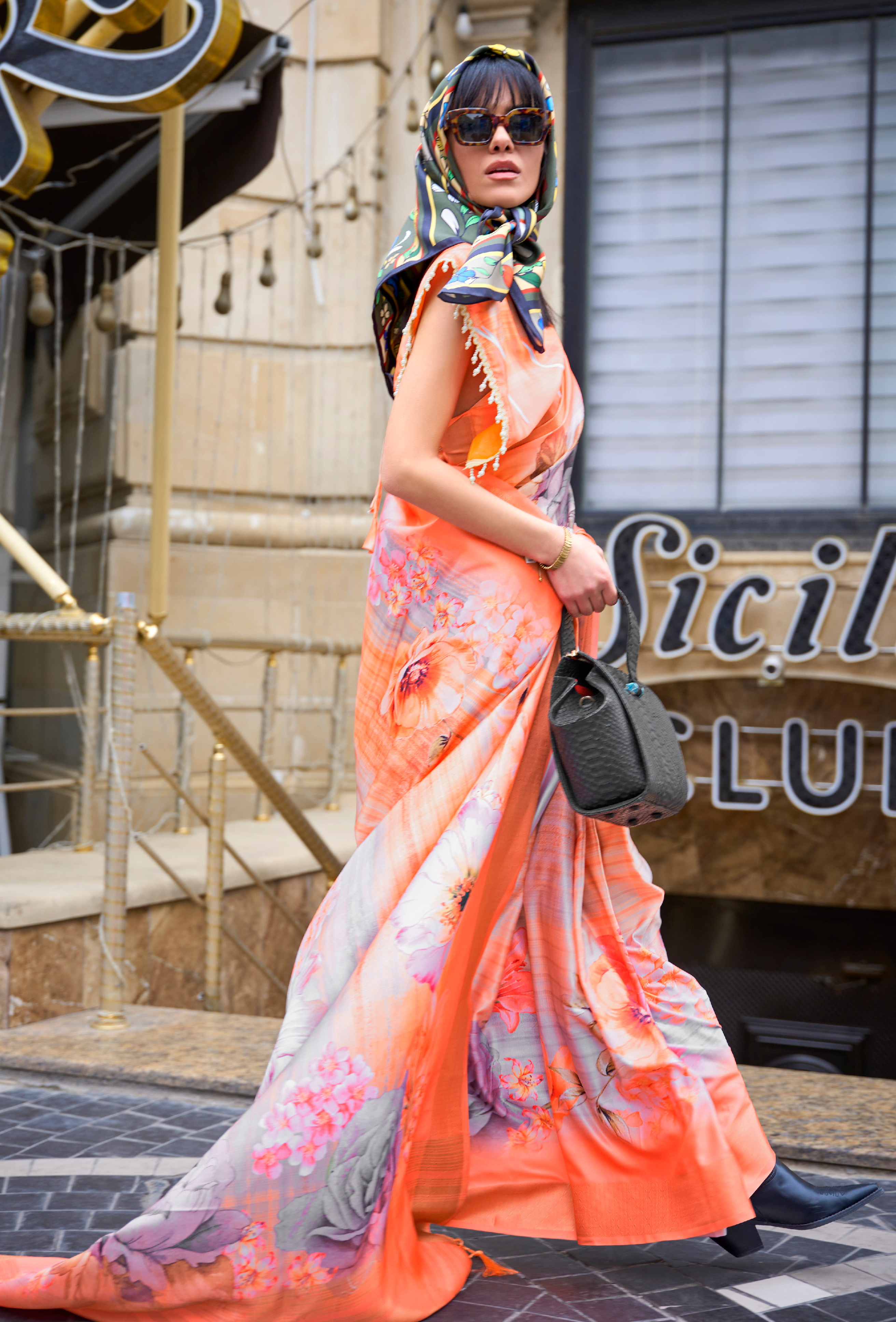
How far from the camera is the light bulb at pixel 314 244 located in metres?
5.74

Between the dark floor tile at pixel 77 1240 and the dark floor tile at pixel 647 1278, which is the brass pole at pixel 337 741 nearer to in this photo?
the dark floor tile at pixel 77 1240

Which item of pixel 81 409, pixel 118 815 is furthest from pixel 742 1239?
pixel 81 409

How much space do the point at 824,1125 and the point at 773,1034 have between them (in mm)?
4407

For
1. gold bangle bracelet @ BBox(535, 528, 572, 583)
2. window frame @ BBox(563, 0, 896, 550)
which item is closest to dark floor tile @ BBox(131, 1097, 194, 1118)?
gold bangle bracelet @ BBox(535, 528, 572, 583)

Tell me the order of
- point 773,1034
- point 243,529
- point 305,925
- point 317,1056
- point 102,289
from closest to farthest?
point 317,1056
point 305,925
point 102,289
point 243,529
point 773,1034

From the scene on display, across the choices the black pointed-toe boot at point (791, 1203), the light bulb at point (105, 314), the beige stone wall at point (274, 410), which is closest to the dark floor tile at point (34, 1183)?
the black pointed-toe boot at point (791, 1203)

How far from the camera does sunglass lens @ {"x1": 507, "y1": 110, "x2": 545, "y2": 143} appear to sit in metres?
1.67

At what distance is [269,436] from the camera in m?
6.07

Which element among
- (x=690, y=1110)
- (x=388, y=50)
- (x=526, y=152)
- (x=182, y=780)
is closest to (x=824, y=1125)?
(x=690, y=1110)

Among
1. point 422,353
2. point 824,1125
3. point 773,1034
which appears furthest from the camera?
point 773,1034

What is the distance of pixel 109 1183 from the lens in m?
2.17

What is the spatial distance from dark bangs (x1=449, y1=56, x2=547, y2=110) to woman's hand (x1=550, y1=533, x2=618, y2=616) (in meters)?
0.60

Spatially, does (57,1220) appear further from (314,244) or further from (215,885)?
(314,244)

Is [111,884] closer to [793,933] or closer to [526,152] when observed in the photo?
[526,152]
